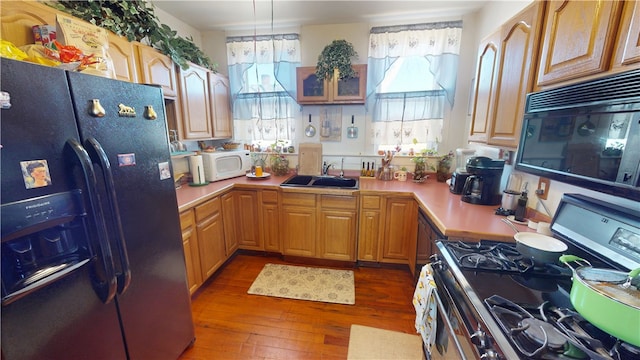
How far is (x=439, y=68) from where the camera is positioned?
8.27 ft

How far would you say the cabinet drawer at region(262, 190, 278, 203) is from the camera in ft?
8.13

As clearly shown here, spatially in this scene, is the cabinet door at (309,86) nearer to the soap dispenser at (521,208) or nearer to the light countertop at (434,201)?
the light countertop at (434,201)

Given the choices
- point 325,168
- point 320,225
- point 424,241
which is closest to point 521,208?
point 424,241

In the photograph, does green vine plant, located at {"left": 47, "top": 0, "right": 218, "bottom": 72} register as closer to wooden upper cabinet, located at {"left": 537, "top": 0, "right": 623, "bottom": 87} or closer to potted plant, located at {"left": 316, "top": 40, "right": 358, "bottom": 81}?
potted plant, located at {"left": 316, "top": 40, "right": 358, "bottom": 81}

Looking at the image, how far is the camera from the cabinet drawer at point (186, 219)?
5.91 feet

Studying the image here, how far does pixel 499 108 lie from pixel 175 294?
92.6 inches

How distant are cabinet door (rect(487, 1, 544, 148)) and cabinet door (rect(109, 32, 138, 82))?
254 centimetres

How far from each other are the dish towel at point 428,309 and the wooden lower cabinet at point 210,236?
69.0 inches

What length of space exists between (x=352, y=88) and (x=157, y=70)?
1.81 m

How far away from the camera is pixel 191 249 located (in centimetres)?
190

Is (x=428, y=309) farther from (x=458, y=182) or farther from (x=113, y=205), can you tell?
(x=113, y=205)

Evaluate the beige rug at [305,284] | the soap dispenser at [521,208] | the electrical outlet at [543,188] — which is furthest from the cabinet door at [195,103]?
the electrical outlet at [543,188]

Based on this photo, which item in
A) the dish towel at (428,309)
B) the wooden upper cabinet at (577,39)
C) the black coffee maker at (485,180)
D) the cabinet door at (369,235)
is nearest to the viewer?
the wooden upper cabinet at (577,39)

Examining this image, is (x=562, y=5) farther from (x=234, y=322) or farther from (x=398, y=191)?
(x=234, y=322)
